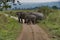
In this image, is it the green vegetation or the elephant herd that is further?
the elephant herd

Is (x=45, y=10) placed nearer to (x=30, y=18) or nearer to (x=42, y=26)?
(x=30, y=18)

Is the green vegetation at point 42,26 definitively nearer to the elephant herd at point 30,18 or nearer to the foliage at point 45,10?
the foliage at point 45,10

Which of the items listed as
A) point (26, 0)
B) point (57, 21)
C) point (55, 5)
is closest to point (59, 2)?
point (55, 5)

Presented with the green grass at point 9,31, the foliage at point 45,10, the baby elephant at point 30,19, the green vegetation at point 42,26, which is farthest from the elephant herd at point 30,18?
the foliage at point 45,10

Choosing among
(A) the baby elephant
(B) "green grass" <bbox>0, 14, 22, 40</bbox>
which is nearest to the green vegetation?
(B) "green grass" <bbox>0, 14, 22, 40</bbox>

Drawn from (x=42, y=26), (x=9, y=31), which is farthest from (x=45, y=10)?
(x=9, y=31)

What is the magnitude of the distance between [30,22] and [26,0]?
16.6ft

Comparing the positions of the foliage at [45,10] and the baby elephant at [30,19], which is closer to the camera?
the baby elephant at [30,19]

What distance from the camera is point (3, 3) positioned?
82.5ft

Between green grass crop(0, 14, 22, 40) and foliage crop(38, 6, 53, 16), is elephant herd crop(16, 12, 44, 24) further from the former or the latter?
foliage crop(38, 6, 53, 16)

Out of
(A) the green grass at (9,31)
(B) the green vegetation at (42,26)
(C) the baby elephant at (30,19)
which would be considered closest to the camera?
(A) the green grass at (9,31)

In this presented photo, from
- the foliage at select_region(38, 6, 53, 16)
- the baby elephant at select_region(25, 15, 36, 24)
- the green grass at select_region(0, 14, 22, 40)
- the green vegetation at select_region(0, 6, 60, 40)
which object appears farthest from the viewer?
the foliage at select_region(38, 6, 53, 16)

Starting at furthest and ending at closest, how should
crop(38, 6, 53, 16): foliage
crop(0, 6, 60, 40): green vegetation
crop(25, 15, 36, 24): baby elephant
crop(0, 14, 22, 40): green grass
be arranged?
1. crop(38, 6, 53, 16): foliage
2. crop(25, 15, 36, 24): baby elephant
3. crop(0, 6, 60, 40): green vegetation
4. crop(0, 14, 22, 40): green grass

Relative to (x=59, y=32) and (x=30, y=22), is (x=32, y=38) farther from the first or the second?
(x=30, y=22)
